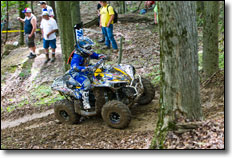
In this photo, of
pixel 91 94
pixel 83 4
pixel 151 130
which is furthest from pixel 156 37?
pixel 83 4

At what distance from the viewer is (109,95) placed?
6.94 m

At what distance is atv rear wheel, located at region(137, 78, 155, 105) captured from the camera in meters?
7.32

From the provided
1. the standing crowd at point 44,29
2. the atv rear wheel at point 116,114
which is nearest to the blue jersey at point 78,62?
the atv rear wheel at point 116,114

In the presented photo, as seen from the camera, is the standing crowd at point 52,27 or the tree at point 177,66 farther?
the standing crowd at point 52,27

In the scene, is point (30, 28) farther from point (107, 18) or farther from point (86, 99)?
point (86, 99)

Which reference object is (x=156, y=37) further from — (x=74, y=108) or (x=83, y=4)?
(x=83, y=4)

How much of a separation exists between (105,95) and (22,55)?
910 centimetres

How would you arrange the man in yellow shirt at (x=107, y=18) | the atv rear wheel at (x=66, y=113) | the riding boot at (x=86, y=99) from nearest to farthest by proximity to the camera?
1. the riding boot at (x=86, y=99)
2. the atv rear wheel at (x=66, y=113)
3. the man in yellow shirt at (x=107, y=18)

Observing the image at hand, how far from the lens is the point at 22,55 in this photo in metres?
14.6

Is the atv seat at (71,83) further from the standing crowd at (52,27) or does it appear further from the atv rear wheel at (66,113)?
the standing crowd at (52,27)

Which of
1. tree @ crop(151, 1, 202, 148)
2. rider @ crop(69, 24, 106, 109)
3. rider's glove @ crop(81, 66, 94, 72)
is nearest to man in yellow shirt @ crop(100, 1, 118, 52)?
rider @ crop(69, 24, 106, 109)

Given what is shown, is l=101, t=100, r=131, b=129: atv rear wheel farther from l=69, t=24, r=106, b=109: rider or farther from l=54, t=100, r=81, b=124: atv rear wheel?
l=54, t=100, r=81, b=124: atv rear wheel

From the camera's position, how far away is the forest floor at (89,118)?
461 cm

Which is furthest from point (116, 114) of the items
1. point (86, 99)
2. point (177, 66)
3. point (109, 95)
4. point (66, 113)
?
point (177, 66)
